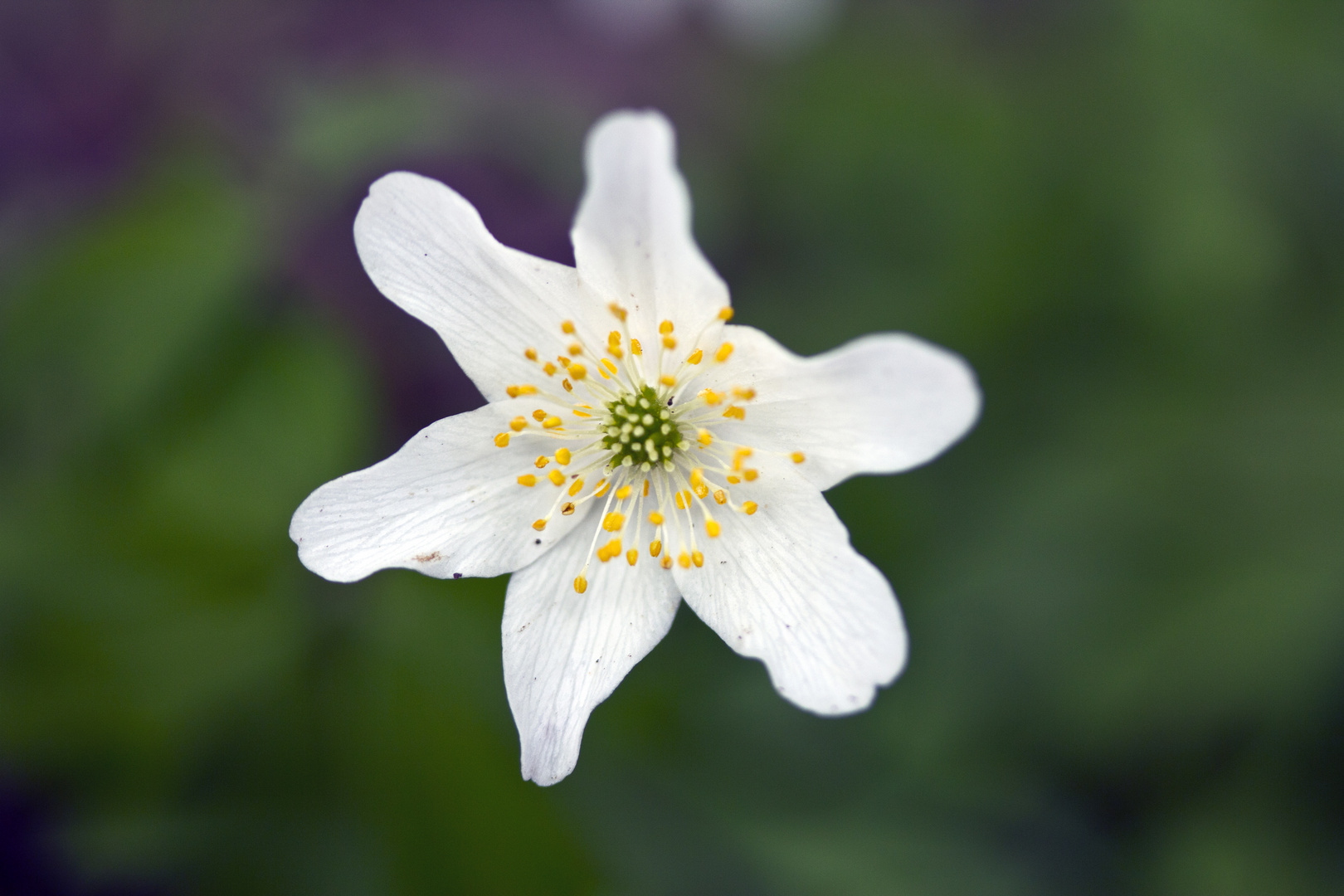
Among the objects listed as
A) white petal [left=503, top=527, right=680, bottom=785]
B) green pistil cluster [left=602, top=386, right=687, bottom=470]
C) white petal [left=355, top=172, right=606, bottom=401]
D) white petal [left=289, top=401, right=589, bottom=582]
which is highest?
white petal [left=355, top=172, right=606, bottom=401]

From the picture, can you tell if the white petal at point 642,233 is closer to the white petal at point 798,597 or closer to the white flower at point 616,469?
the white flower at point 616,469

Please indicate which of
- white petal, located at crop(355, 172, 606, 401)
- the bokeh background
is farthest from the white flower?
the bokeh background

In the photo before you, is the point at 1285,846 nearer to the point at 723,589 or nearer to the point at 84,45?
the point at 723,589

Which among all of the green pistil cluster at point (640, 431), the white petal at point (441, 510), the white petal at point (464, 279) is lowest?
the white petal at point (441, 510)

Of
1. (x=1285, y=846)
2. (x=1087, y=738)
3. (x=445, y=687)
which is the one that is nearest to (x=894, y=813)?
(x=1087, y=738)

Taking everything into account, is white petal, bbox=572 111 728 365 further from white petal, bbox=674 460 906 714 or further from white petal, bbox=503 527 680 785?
white petal, bbox=503 527 680 785

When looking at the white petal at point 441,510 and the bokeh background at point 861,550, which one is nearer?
the white petal at point 441,510

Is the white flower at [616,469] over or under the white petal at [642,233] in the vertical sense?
under

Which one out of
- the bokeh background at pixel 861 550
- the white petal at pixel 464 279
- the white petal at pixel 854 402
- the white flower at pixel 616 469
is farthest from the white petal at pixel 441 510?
the bokeh background at pixel 861 550
